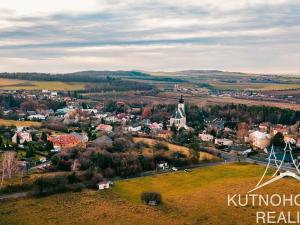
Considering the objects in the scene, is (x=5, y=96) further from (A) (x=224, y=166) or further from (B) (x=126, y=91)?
(A) (x=224, y=166)

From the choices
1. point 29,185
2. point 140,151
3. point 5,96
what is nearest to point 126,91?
point 5,96

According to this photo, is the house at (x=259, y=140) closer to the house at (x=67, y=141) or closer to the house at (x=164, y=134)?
the house at (x=164, y=134)

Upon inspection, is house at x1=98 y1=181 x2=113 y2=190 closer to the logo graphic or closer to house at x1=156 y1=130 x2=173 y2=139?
the logo graphic

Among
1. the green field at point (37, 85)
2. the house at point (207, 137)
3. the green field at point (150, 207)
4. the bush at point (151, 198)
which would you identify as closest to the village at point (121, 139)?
the house at point (207, 137)

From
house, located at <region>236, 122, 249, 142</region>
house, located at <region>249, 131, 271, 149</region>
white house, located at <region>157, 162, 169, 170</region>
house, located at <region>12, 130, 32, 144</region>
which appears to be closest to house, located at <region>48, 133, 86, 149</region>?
house, located at <region>12, 130, 32, 144</region>

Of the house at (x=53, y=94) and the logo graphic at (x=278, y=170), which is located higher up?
the house at (x=53, y=94)

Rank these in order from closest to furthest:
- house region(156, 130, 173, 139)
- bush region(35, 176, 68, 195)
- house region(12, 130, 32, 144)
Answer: bush region(35, 176, 68, 195) → house region(12, 130, 32, 144) → house region(156, 130, 173, 139)
